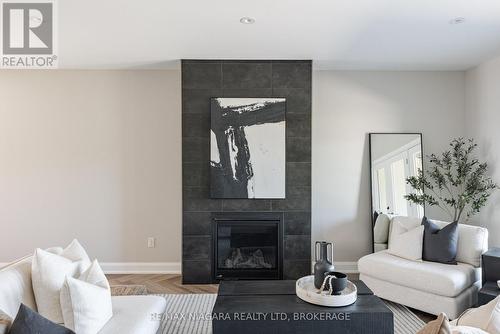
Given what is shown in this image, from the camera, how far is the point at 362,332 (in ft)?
6.81

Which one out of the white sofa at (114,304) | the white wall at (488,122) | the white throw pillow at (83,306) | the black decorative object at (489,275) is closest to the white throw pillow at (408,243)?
the black decorative object at (489,275)

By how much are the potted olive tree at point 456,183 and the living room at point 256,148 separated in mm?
26

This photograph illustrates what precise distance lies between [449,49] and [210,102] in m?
2.64

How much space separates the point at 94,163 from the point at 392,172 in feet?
12.6

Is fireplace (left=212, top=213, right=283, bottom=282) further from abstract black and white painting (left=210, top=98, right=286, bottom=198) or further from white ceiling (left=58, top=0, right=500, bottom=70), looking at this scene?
white ceiling (left=58, top=0, right=500, bottom=70)

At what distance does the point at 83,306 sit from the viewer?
72.6 inches

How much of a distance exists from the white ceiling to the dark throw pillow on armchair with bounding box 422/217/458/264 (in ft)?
6.15

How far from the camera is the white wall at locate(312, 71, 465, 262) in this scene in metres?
4.34

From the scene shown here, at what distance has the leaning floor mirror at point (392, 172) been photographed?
14.0 feet

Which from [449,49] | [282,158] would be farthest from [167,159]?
[449,49]

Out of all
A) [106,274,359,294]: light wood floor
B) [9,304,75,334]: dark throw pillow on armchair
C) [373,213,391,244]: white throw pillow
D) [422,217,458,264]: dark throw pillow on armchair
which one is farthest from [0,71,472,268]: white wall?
[9,304,75,334]: dark throw pillow on armchair

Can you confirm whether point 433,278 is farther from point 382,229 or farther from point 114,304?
point 114,304

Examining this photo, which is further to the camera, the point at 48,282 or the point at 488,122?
the point at 488,122

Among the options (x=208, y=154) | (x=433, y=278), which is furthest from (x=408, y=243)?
(x=208, y=154)
